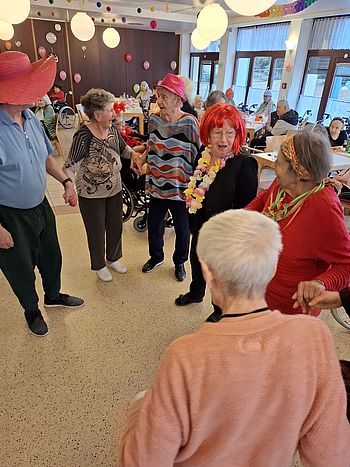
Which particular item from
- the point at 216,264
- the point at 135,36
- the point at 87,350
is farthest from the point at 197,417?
the point at 135,36

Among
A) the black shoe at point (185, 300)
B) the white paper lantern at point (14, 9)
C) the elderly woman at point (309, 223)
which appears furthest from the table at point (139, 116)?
the elderly woman at point (309, 223)

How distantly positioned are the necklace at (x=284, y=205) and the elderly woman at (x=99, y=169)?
3.99 feet

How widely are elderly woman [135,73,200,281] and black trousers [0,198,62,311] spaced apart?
0.80m

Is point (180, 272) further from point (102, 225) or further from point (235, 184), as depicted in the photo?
point (235, 184)

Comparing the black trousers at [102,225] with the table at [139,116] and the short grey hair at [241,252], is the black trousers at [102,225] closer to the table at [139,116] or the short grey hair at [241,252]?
the short grey hair at [241,252]

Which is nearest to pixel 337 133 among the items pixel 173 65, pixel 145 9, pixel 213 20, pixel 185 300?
pixel 213 20

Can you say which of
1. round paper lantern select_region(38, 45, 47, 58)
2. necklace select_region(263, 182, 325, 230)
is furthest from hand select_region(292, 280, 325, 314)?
round paper lantern select_region(38, 45, 47, 58)

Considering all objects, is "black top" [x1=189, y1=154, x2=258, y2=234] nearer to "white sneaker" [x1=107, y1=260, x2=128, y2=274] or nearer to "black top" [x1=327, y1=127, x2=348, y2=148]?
"white sneaker" [x1=107, y1=260, x2=128, y2=274]

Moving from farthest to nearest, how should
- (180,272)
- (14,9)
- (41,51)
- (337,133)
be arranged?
(41,51) → (337,133) → (14,9) → (180,272)

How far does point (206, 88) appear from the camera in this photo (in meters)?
11.5

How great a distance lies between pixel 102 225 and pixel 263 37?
8835 mm

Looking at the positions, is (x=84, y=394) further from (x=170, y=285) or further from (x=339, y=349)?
(x=339, y=349)

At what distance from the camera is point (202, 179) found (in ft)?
6.66

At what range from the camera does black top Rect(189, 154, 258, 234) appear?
1.76m
